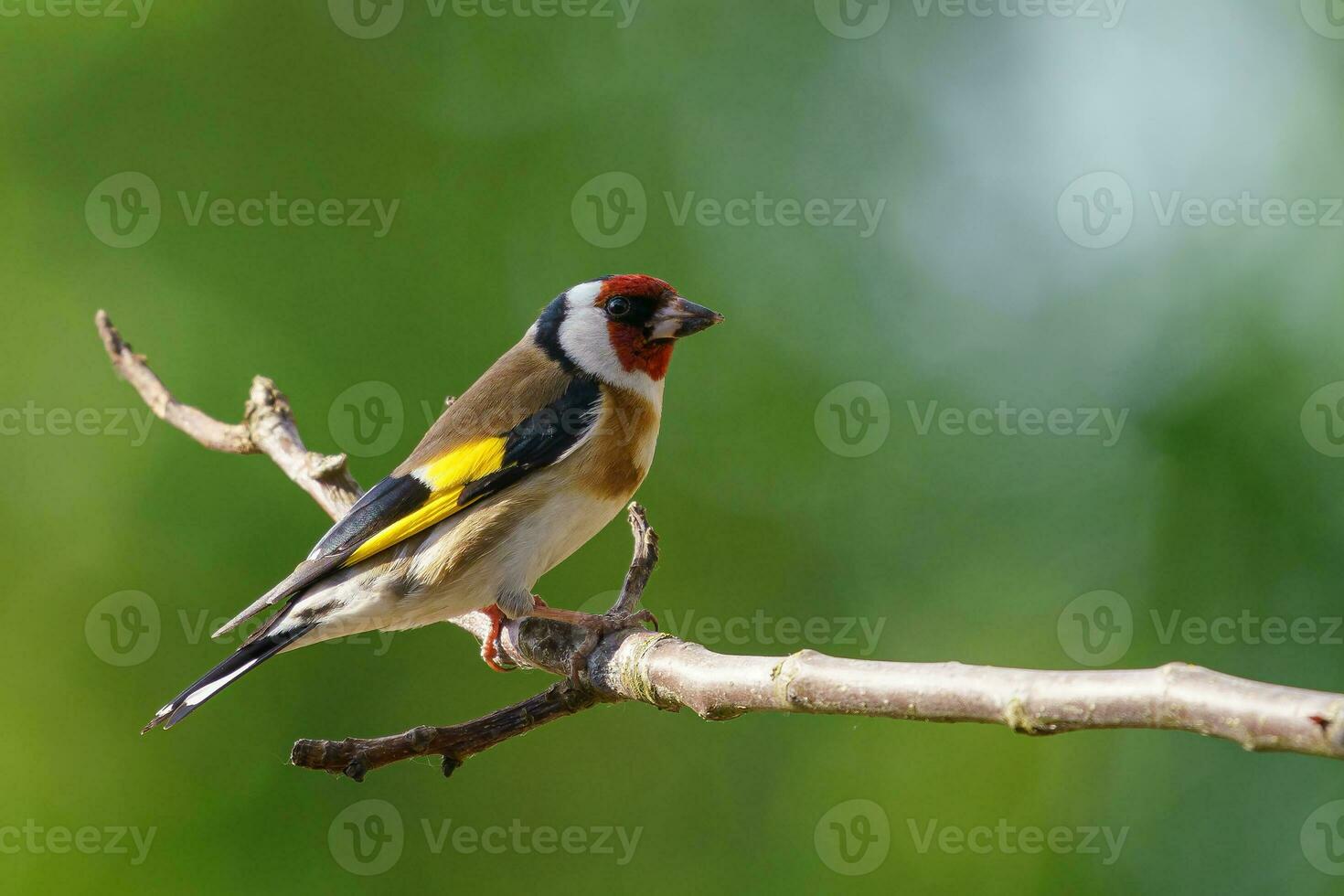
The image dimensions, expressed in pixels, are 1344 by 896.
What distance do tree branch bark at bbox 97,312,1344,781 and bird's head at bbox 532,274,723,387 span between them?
2.13 feet

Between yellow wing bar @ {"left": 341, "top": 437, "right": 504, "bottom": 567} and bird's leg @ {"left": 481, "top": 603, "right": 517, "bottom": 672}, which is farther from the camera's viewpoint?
bird's leg @ {"left": 481, "top": 603, "right": 517, "bottom": 672}

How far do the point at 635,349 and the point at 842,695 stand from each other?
95.0 inches

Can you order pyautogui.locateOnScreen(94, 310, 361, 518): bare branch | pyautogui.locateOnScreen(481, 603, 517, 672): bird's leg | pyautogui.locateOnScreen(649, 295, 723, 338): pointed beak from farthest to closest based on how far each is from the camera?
pyautogui.locateOnScreen(94, 310, 361, 518): bare branch
pyautogui.locateOnScreen(649, 295, 723, 338): pointed beak
pyautogui.locateOnScreen(481, 603, 517, 672): bird's leg

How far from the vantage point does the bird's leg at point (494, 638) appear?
4.06 meters

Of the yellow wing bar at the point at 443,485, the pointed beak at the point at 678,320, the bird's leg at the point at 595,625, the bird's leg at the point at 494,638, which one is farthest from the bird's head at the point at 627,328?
the bird's leg at the point at 595,625

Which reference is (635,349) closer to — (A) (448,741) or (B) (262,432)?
(B) (262,432)

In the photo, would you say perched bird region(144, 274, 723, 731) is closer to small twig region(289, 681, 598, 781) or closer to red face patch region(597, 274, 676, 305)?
red face patch region(597, 274, 676, 305)

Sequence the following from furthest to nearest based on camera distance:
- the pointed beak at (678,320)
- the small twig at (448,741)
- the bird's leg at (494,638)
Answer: the pointed beak at (678,320) → the bird's leg at (494,638) → the small twig at (448,741)

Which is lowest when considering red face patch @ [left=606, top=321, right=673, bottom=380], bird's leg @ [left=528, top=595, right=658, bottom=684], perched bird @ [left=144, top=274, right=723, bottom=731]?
bird's leg @ [left=528, top=595, right=658, bottom=684]

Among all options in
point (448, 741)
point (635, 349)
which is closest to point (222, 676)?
point (448, 741)

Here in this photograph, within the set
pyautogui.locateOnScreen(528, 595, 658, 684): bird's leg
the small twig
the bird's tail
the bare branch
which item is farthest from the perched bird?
the bare branch

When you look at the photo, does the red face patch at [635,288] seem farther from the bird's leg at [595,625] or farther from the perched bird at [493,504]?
the bird's leg at [595,625]

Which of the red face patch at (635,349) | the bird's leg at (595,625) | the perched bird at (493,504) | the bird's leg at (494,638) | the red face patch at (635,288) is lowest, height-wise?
the bird's leg at (494,638)

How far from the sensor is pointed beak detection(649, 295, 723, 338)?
438cm
